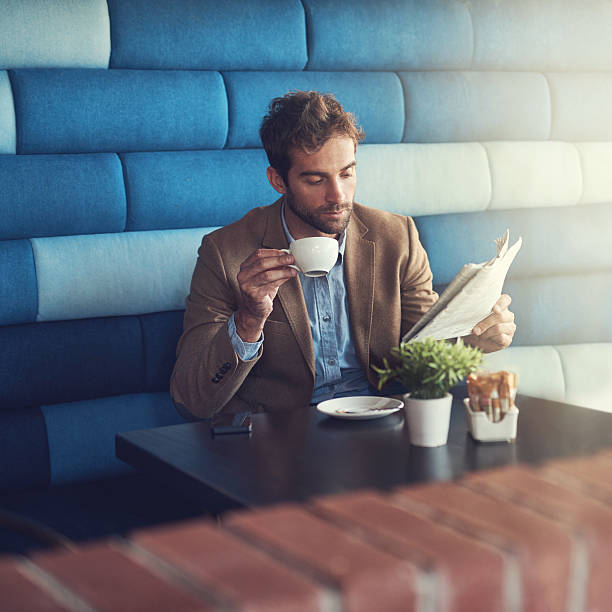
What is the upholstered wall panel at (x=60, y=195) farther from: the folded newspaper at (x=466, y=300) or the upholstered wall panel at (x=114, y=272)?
the folded newspaper at (x=466, y=300)

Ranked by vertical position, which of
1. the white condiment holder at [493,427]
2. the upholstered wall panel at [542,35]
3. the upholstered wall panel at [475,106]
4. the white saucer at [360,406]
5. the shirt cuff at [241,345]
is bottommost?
the white saucer at [360,406]

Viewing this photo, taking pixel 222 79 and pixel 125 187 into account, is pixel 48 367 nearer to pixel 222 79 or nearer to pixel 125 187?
pixel 125 187

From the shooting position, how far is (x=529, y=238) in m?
2.73

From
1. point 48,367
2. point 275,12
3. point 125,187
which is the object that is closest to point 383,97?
point 275,12

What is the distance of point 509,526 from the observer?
67 centimetres

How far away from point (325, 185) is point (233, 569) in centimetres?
152

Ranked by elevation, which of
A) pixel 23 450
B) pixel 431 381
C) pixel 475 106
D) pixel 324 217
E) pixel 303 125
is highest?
pixel 475 106

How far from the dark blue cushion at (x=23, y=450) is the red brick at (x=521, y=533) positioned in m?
1.52

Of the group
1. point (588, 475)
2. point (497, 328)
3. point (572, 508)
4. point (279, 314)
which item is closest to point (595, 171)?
point (497, 328)

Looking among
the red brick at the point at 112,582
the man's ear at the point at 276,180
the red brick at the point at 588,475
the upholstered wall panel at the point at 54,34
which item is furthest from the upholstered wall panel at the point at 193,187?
the red brick at the point at 112,582

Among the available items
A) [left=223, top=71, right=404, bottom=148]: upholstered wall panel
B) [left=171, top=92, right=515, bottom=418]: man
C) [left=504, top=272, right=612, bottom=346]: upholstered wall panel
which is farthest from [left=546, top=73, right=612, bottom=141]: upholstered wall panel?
[left=171, top=92, right=515, bottom=418]: man

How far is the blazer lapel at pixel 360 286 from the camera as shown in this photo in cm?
206

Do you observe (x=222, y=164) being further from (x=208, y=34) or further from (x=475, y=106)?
(x=475, y=106)

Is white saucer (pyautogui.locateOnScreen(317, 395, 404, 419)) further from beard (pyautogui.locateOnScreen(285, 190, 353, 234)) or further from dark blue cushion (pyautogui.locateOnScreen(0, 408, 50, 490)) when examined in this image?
dark blue cushion (pyautogui.locateOnScreen(0, 408, 50, 490))
